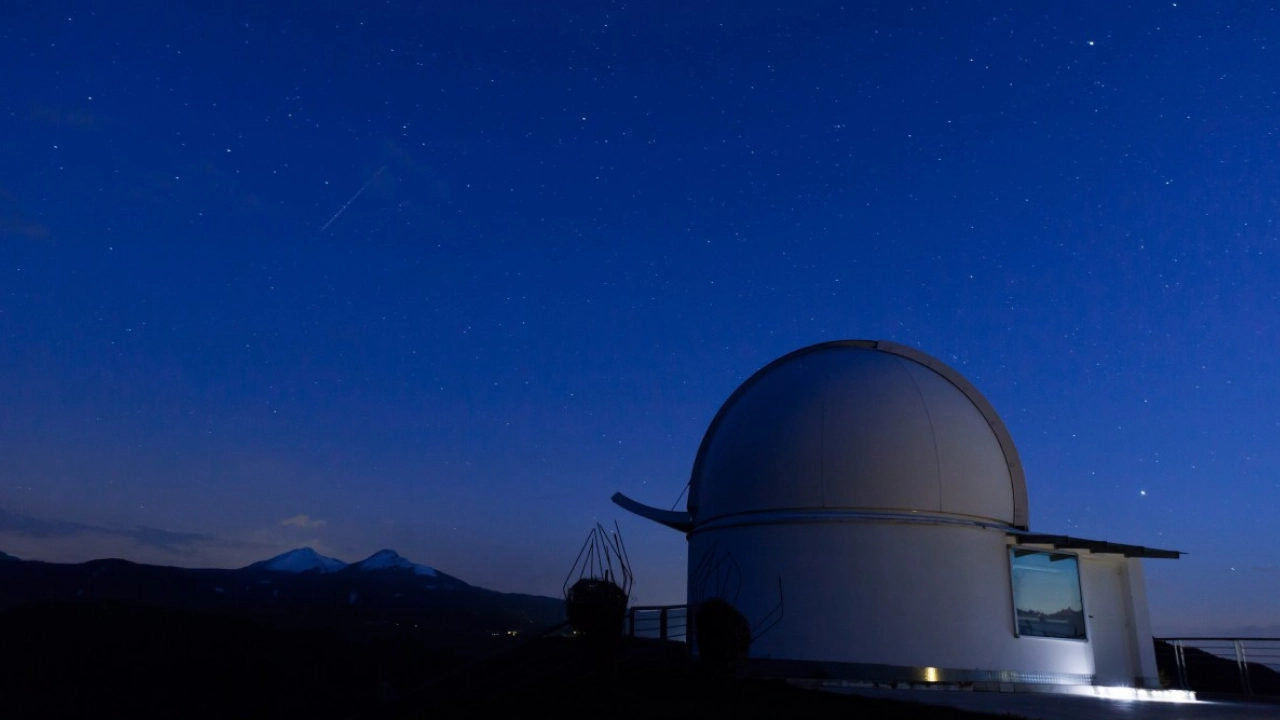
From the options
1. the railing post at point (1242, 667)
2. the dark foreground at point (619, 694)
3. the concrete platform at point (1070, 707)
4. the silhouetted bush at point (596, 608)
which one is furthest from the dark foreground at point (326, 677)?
the railing post at point (1242, 667)

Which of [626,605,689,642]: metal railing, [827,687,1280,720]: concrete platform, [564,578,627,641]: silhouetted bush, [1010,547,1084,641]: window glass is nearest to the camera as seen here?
[827,687,1280,720]: concrete platform

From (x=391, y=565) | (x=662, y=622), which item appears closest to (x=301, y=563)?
(x=391, y=565)

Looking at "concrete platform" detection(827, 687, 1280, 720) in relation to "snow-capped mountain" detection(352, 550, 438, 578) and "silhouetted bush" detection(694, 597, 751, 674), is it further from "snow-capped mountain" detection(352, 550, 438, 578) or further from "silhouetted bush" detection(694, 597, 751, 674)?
"snow-capped mountain" detection(352, 550, 438, 578)

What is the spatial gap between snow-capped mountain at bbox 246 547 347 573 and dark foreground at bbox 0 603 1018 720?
100314mm

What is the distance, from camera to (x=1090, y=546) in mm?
13398

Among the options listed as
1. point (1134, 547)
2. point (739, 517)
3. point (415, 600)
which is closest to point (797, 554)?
point (739, 517)

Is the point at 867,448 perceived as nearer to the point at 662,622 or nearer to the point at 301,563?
the point at 662,622

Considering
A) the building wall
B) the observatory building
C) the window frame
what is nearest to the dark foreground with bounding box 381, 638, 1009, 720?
the building wall

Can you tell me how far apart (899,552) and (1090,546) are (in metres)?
3.58

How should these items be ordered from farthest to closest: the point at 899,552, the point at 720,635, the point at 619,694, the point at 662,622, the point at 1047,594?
1. the point at 662,622
2. the point at 1047,594
3. the point at 899,552
4. the point at 720,635
5. the point at 619,694

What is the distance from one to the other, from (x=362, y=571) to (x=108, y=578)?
170 ft

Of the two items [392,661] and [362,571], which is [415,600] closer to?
[362,571]

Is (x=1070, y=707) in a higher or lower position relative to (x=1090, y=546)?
lower

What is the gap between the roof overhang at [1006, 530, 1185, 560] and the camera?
13.0 meters
